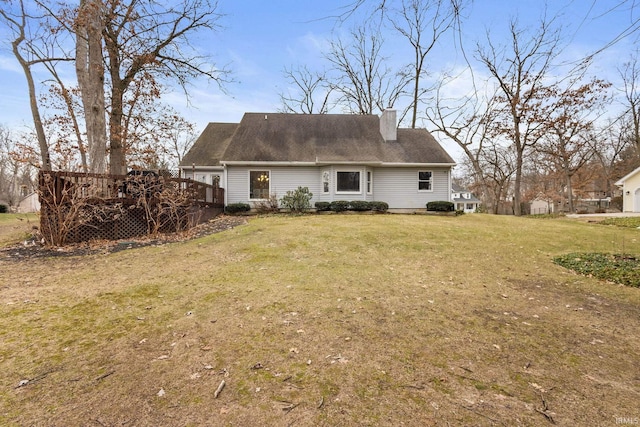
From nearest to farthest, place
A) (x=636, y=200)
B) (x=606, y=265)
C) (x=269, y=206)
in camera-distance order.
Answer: (x=606, y=265)
(x=269, y=206)
(x=636, y=200)

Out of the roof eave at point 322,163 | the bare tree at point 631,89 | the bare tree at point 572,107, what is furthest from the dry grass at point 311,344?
the bare tree at point 631,89

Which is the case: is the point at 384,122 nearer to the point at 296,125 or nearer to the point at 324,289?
the point at 296,125

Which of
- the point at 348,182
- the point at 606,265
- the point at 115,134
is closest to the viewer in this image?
the point at 606,265

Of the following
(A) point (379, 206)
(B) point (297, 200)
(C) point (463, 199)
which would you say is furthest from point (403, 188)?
(C) point (463, 199)

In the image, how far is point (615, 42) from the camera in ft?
9.45

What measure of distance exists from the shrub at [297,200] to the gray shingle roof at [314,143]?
1.78 m

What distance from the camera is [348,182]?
16172 millimetres

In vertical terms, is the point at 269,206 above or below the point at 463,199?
below

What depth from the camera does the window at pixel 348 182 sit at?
1612 cm

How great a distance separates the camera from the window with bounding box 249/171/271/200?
1633cm

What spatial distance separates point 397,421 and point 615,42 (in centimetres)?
388

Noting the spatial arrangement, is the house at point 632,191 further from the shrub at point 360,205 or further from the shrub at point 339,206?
the shrub at point 339,206

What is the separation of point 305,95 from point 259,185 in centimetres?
1639

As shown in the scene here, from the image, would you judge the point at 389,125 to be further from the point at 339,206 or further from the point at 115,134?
the point at 115,134
